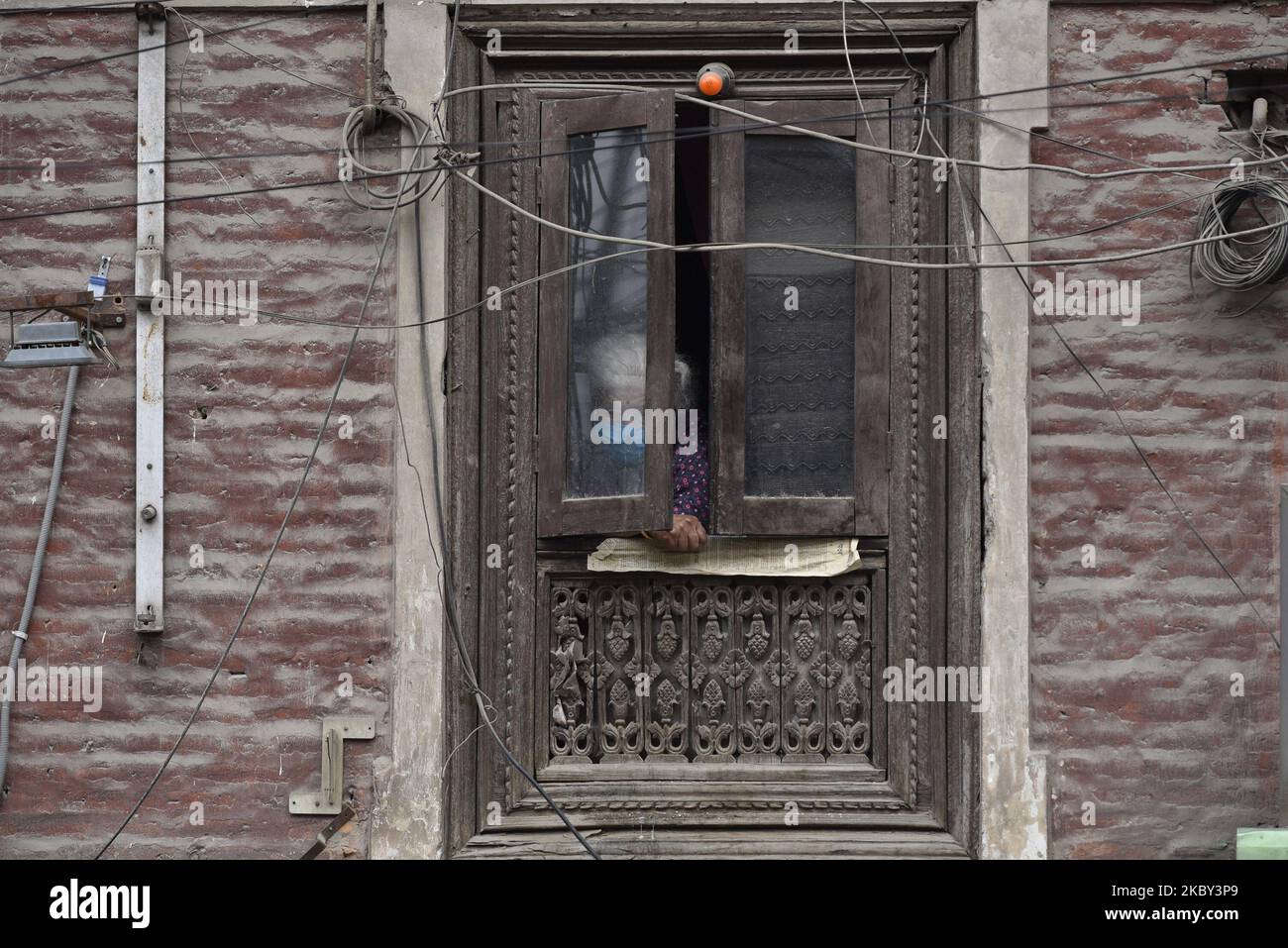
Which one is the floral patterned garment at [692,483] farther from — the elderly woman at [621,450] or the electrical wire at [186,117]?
the electrical wire at [186,117]

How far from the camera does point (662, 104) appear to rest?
4.77 meters

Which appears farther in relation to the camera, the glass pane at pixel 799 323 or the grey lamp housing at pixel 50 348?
the glass pane at pixel 799 323

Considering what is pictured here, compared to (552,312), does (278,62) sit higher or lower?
higher

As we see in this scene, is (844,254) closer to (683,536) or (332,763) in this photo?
(683,536)

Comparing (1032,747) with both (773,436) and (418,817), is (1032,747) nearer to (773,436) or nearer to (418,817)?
(773,436)

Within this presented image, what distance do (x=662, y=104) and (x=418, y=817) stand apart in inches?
105

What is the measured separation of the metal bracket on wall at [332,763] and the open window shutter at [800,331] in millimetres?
1466

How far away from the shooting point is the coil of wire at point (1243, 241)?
15.1ft

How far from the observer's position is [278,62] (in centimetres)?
489

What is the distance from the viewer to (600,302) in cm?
484

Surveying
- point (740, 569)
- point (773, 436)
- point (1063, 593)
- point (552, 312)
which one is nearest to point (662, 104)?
point (552, 312)

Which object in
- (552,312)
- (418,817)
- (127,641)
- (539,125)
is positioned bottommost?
(418,817)

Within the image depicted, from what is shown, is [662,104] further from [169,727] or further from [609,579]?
[169,727]

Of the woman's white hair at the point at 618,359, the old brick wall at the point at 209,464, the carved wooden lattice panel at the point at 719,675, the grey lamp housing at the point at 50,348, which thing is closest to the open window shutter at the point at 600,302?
the woman's white hair at the point at 618,359
